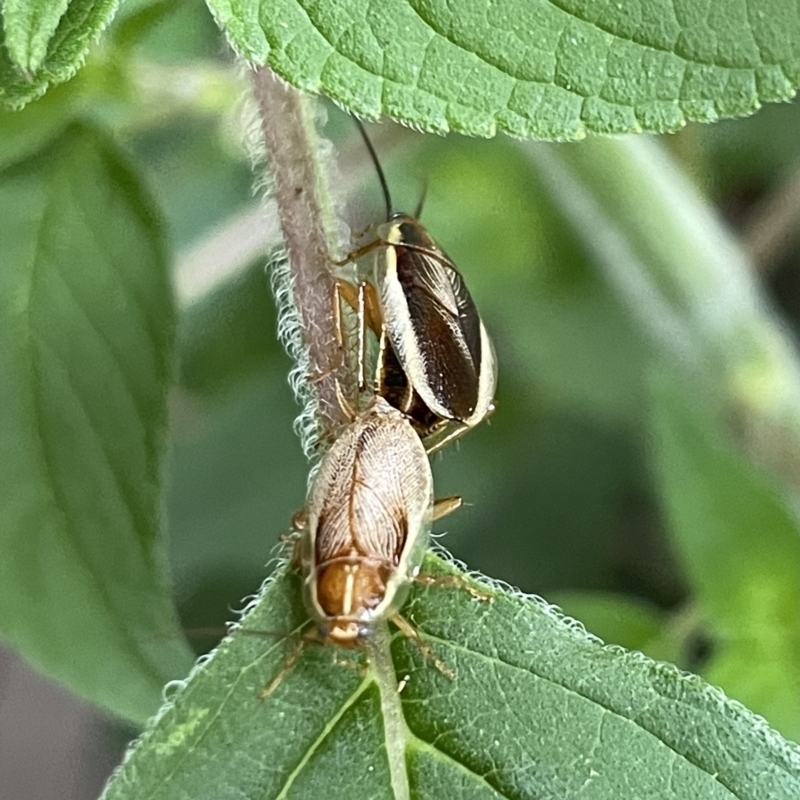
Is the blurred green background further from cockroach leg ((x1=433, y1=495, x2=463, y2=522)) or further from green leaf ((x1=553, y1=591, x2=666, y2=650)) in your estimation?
cockroach leg ((x1=433, y1=495, x2=463, y2=522))

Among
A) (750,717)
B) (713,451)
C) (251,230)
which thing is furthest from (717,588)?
(251,230)

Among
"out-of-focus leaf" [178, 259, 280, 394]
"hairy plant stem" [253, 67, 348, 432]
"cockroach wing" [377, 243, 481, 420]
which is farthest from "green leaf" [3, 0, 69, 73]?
"out-of-focus leaf" [178, 259, 280, 394]

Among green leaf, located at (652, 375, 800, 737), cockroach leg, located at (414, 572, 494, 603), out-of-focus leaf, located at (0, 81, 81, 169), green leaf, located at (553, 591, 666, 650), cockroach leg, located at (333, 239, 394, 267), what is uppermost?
out-of-focus leaf, located at (0, 81, 81, 169)

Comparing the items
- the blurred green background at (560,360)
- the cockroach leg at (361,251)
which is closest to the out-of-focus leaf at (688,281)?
the blurred green background at (560,360)

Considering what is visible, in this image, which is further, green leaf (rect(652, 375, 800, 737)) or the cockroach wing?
green leaf (rect(652, 375, 800, 737))

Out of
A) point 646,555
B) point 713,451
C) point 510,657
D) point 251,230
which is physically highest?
point 510,657

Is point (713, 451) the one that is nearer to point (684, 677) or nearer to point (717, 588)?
point (717, 588)

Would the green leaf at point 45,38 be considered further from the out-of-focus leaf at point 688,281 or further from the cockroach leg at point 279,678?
the out-of-focus leaf at point 688,281
